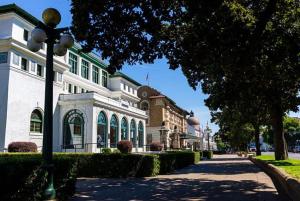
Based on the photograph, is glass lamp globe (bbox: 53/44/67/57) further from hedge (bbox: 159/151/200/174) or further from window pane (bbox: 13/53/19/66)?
window pane (bbox: 13/53/19/66)

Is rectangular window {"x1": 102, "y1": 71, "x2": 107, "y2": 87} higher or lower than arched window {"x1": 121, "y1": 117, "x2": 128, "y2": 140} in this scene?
higher

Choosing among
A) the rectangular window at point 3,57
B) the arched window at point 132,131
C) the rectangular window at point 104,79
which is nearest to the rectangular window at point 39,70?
the rectangular window at point 3,57

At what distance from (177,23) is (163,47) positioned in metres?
1.20

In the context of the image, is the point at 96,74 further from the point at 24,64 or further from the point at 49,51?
the point at 49,51

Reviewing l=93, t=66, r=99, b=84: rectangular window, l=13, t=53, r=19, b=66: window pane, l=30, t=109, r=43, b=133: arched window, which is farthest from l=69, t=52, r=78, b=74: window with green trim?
l=13, t=53, r=19, b=66: window pane

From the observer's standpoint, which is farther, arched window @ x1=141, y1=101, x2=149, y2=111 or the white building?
arched window @ x1=141, y1=101, x2=149, y2=111

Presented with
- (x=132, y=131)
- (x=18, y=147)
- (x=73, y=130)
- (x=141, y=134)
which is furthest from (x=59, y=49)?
(x=141, y=134)

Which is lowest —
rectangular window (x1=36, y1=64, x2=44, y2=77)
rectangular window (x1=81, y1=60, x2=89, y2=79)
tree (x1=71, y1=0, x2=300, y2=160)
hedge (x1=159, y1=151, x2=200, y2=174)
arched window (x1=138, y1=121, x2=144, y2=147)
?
hedge (x1=159, y1=151, x2=200, y2=174)

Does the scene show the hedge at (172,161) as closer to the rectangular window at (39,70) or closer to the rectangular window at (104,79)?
the rectangular window at (39,70)

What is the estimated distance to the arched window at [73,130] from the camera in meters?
38.7

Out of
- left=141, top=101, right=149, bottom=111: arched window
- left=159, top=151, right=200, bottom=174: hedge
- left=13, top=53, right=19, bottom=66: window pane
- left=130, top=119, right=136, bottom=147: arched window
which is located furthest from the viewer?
left=141, top=101, right=149, bottom=111: arched window

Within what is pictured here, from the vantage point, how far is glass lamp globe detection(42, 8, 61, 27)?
7.41 meters

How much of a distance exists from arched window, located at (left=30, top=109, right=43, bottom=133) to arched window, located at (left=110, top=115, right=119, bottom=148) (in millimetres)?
9842

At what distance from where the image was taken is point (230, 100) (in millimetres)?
25047
